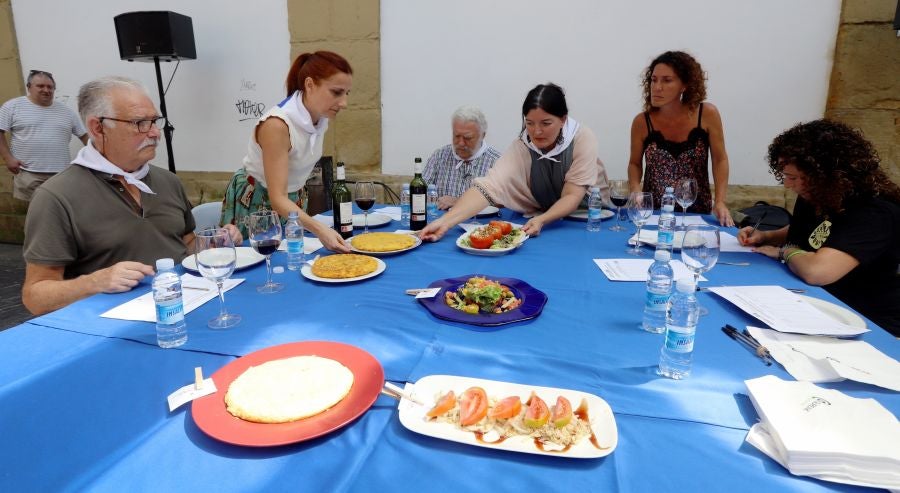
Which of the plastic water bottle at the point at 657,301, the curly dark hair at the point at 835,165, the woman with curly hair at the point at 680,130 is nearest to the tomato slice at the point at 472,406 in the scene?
the plastic water bottle at the point at 657,301

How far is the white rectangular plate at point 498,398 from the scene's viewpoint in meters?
0.80

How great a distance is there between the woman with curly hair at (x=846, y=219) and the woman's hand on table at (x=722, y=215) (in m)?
0.59

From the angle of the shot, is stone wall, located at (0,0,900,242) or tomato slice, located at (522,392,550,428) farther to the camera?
stone wall, located at (0,0,900,242)

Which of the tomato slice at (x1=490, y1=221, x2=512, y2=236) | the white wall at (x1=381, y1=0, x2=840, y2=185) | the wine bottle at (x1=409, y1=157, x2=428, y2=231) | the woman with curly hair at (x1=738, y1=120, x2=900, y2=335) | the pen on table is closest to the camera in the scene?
the pen on table

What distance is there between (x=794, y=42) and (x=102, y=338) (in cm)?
459

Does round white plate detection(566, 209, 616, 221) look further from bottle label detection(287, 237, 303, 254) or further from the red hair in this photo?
bottle label detection(287, 237, 303, 254)

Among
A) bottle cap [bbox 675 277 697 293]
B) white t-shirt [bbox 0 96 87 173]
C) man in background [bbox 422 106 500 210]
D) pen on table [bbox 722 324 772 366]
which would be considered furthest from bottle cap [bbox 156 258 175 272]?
white t-shirt [bbox 0 96 87 173]

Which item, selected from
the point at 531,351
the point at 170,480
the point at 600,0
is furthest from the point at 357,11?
the point at 170,480

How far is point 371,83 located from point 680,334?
4104 millimetres

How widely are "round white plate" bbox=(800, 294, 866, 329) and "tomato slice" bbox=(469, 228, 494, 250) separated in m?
1.07

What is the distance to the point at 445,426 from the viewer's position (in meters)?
0.86

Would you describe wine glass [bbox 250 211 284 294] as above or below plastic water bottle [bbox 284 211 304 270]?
above

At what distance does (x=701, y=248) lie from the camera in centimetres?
141

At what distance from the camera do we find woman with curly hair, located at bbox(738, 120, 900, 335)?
5.39 feet
